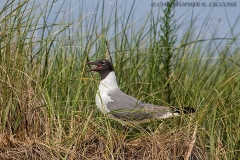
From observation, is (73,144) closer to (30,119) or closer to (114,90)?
(30,119)

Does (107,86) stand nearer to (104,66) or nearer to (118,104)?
(104,66)

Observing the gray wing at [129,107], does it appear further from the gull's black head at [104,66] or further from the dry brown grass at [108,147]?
the dry brown grass at [108,147]

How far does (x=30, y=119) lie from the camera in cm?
479

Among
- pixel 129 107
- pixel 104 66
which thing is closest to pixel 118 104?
pixel 129 107

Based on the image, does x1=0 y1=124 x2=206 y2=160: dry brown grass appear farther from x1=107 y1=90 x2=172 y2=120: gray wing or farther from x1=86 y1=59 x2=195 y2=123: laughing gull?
x1=107 y1=90 x2=172 y2=120: gray wing

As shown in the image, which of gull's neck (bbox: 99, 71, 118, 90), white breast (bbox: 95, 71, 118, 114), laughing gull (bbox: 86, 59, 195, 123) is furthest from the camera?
gull's neck (bbox: 99, 71, 118, 90)

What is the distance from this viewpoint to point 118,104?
213 inches

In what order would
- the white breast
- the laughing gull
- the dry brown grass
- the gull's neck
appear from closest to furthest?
the dry brown grass < the laughing gull < the white breast < the gull's neck

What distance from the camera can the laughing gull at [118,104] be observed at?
16.7 ft

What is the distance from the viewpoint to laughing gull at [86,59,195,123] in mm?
5078

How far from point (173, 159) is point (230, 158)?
0.66 m

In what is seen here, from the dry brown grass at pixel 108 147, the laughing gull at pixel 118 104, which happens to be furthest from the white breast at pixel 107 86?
the dry brown grass at pixel 108 147

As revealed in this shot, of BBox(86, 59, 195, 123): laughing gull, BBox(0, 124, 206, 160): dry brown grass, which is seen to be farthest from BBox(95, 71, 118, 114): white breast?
BBox(0, 124, 206, 160): dry brown grass

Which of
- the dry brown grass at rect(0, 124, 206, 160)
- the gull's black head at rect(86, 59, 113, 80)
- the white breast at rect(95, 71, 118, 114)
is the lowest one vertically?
the dry brown grass at rect(0, 124, 206, 160)
